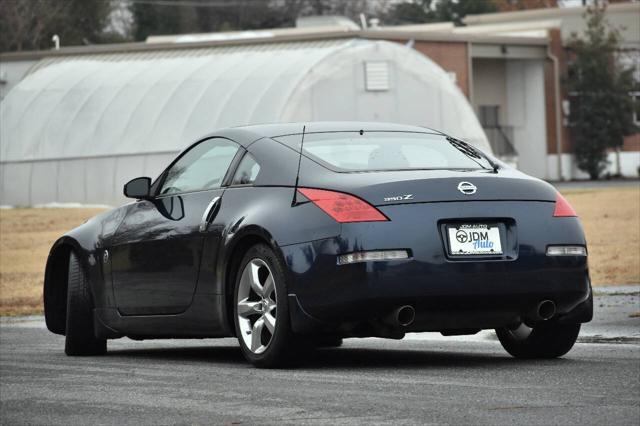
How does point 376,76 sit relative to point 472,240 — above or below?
below

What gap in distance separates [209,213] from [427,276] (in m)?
1.72

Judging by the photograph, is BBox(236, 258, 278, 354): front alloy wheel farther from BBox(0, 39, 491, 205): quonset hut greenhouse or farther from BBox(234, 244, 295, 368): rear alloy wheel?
BBox(0, 39, 491, 205): quonset hut greenhouse

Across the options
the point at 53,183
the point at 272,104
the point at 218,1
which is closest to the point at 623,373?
the point at 272,104

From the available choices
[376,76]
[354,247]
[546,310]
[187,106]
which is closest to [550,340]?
[546,310]

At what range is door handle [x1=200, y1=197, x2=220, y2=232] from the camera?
9.71 m

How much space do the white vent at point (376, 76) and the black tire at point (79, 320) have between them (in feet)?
104

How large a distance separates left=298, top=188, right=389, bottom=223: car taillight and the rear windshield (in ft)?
1.23

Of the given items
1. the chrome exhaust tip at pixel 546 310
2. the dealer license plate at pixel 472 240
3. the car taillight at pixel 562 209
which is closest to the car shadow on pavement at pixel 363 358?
the chrome exhaust tip at pixel 546 310

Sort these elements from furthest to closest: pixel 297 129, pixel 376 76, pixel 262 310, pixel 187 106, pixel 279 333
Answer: pixel 376 76 → pixel 187 106 → pixel 297 129 → pixel 262 310 → pixel 279 333

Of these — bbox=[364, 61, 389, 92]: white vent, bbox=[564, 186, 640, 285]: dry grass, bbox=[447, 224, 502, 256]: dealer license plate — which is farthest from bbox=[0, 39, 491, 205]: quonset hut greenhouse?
bbox=[447, 224, 502, 256]: dealer license plate

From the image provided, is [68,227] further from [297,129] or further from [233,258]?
[233,258]

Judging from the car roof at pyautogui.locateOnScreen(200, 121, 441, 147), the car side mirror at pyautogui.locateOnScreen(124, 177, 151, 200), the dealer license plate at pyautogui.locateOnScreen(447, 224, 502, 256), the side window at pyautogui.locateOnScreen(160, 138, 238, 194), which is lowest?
the dealer license plate at pyautogui.locateOnScreen(447, 224, 502, 256)

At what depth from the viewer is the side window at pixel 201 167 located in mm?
10109

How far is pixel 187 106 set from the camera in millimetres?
41469
